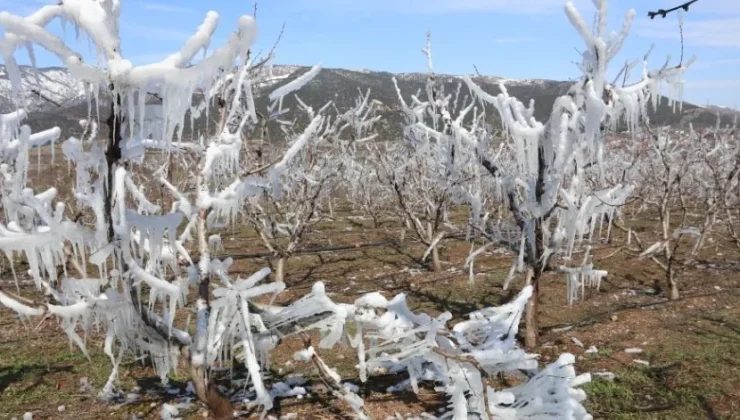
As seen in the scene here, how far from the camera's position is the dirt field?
18.0 ft

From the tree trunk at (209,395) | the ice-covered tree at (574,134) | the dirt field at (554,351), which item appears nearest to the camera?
the tree trunk at (209,395)

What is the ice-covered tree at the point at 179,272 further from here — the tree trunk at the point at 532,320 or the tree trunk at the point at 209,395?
the tree trunk at the point at 532,320

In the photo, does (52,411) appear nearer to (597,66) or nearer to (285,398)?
(285,398)

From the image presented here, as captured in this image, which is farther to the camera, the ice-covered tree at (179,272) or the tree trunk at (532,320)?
the tree trunk at (532,320)

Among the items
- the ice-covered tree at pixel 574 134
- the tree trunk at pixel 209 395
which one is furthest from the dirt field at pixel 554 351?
the ice-covered tree at pixel 574 134

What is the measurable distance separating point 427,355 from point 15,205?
3.67 metres

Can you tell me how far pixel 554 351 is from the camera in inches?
281

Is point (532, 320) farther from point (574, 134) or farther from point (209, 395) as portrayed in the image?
point (209, 395)

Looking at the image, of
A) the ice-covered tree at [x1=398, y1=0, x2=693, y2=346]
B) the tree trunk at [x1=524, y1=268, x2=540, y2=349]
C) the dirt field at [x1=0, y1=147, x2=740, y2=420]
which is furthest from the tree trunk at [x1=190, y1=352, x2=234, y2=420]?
the tree trunk at [x1=524, y1=268, x2=540, y2=349]

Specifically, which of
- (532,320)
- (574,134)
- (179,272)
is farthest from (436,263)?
(179,272)

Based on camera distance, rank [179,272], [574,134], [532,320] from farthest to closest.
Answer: [532,320]
[574,134]
[179,272]

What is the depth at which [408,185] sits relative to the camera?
17.6 m

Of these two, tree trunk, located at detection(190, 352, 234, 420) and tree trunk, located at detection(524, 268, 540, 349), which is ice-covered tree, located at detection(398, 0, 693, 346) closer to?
tree trunk, located at detection(524, 268, 540, 349)

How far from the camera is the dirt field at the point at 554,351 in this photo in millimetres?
5473
